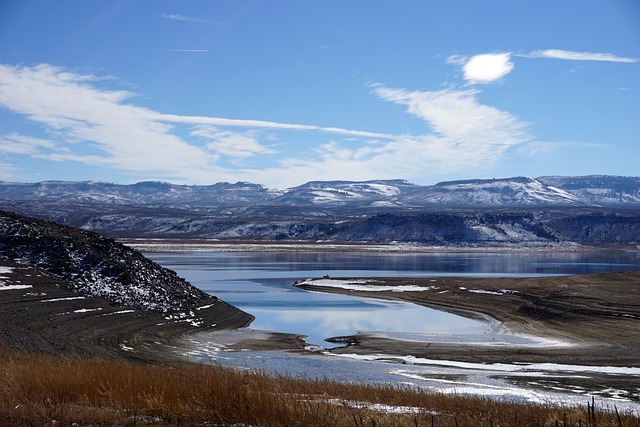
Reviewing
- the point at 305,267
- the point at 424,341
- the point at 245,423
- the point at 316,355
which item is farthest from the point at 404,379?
the point at 305,267

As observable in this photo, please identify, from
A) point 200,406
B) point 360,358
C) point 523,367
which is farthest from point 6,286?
point 200,406

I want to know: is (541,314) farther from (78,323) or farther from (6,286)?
(6,286)

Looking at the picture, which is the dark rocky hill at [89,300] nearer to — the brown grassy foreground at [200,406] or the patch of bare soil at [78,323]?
the patch of bare soil at [78,323]

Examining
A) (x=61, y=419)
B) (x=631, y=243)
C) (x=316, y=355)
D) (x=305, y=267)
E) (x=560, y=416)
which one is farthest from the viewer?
(x=631, y=243)

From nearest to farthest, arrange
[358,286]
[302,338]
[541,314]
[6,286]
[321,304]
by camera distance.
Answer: [6,286], [302,338], [541,314], [321,304], [358,286]

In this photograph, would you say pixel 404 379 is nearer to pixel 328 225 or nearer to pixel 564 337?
pixel 564 337

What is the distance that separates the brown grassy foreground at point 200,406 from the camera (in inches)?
353

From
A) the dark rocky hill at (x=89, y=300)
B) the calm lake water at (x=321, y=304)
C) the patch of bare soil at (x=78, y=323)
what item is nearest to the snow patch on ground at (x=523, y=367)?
the calm lake water at (x=321, y=304)

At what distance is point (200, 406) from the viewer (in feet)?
31.7

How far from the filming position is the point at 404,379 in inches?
891

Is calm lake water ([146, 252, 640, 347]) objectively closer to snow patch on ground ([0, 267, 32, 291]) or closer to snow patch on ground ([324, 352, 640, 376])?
snow patch on ground ([324, 352, 640, 376])

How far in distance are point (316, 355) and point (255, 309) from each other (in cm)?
1669

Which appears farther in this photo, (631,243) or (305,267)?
(631,243)

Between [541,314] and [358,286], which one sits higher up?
[358,286]
